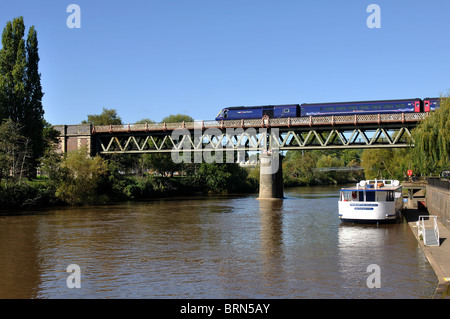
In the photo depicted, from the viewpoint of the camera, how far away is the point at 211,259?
20797 millimetres

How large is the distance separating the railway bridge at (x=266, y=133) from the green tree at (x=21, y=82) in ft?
43.7

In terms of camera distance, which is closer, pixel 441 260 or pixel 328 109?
pixel 441 260

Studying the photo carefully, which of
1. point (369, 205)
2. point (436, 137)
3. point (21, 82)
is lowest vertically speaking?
point (369, 205)

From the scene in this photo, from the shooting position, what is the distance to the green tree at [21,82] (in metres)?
52.4

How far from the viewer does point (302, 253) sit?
22000 mm

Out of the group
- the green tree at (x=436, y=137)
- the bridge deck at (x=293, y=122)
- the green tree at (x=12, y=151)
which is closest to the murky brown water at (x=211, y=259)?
the green tree at (x=436, y=137)

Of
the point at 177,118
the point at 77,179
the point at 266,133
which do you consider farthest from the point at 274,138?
the point at 177,118

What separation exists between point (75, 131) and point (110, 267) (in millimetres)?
52742

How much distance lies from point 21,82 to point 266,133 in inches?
1181

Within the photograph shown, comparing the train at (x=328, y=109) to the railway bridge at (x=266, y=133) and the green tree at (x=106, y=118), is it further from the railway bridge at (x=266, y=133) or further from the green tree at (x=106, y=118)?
the green tree at (x=106, y=118)

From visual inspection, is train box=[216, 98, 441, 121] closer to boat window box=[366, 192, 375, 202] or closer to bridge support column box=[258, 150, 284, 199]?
bridge support column box=[258, 150, 284, 199]

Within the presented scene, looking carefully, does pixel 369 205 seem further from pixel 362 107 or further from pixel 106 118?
pixel 106 118

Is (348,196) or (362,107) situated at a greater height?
(362,107)
